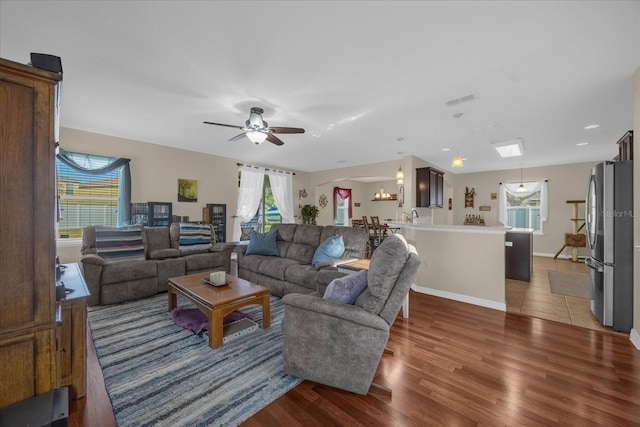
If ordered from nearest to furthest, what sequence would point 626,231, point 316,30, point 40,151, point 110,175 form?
point 40,151 → point 316,30 → point 626,231 → point 110,175

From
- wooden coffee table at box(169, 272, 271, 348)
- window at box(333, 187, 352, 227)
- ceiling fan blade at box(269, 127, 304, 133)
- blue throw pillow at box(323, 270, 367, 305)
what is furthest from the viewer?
window at box(333, 187, 352, 227)

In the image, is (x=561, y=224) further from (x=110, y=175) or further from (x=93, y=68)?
(x=110, y=175)

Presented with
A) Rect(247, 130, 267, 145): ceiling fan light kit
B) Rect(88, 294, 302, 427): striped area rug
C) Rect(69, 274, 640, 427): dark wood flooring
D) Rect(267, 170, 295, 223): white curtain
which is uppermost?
Rect(247, 130, 267, 145): ceiling fan light kit

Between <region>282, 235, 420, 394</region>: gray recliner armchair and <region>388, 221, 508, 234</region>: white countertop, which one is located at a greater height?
<region>388, 221, 508, 234</region>: white countertop

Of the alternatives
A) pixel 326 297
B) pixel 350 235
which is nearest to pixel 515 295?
pixel 350 235

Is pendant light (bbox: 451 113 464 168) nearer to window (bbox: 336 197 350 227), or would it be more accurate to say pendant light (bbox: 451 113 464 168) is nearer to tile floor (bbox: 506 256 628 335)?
tile floor (bbox: 506 256 628 335)

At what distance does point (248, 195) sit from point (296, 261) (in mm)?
3076

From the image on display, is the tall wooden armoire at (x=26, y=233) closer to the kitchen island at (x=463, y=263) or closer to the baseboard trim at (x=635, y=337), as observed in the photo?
the kitchen island at (x=463, y=263)

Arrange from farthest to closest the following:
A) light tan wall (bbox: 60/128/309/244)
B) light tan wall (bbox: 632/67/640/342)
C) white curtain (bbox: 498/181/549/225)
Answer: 1. white curtain (bbox: 498/181/549/225)
2. light tan wall (bbox: 60/128/309/244)
3. light tan wall (bbox: 632/67/640/342)

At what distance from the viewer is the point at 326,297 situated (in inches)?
74.2

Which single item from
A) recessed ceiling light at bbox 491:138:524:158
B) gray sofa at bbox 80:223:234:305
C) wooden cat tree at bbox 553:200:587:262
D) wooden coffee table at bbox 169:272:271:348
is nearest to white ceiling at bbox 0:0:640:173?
recessed ceiling light at bbox 491:138:524:158

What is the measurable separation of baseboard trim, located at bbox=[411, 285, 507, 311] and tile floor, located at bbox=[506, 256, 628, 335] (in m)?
0.15

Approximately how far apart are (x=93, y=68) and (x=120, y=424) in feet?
9.49

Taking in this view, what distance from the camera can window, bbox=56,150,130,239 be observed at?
159 inches
